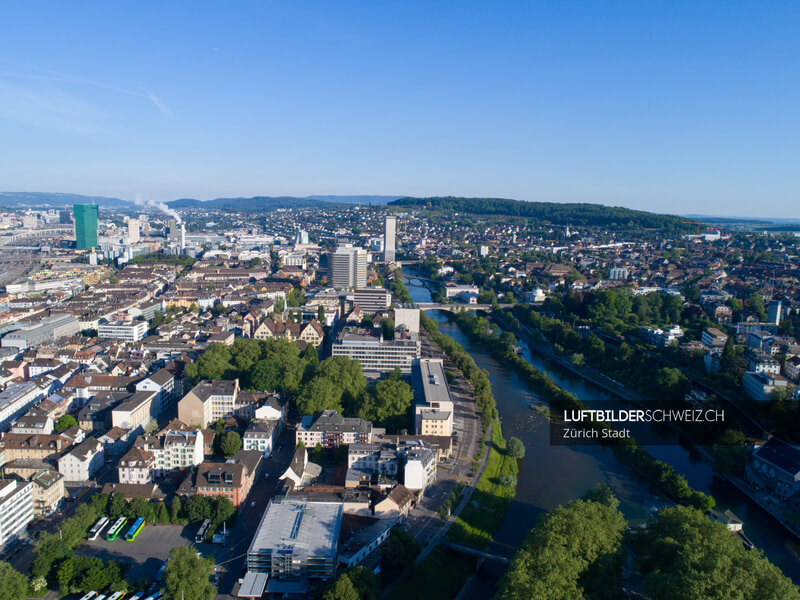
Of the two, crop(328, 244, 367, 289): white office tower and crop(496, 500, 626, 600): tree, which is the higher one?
crop(328, 244, 367, 289): white office tower

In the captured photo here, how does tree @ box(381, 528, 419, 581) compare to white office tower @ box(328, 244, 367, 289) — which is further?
white office tower @ box(328, 244, 367, 289)

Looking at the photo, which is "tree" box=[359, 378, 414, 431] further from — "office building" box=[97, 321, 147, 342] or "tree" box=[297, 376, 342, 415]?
"office building" box=[97, 321, 147, 342]

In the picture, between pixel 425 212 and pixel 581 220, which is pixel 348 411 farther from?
pixel 425 212

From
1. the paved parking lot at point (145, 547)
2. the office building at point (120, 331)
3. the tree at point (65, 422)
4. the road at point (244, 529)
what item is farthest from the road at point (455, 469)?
the office building at point (120, 331)

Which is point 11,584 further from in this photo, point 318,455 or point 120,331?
point 120,331

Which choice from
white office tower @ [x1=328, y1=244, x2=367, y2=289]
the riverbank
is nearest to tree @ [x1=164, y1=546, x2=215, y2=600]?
the riverbank

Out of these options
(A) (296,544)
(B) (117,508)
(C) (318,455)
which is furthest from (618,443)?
(B) (117,508)

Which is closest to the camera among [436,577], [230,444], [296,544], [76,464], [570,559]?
[570,559]
